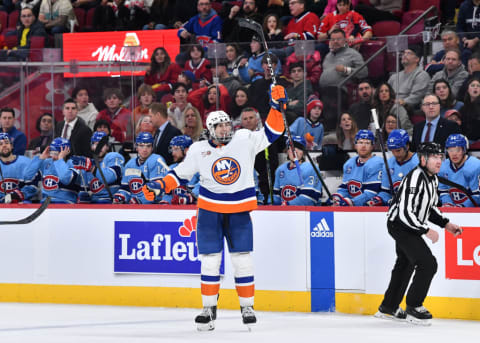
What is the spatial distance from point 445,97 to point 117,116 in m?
2.94

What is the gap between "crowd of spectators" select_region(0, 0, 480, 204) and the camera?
6.91 m

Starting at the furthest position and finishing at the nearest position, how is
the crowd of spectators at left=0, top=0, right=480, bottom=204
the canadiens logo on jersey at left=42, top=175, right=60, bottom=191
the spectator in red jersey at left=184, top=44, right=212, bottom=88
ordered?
the spectator in red jersey at left=184, top=44, right=212, bottom=88 < the canadiens logo on jersey at left=42, top=175, right=60, bottom=191 < the crowd of spectators at left=0, top=0, right=480, bottom=204

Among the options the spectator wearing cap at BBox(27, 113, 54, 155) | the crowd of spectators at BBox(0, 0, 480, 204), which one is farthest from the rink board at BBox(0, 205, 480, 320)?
the spectator wearing cap at BBox(27, 113, 54, 155)

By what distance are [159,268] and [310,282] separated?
1177 millimetres

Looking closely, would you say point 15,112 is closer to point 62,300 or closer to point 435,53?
point 62,300

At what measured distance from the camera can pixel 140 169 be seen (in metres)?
7.28

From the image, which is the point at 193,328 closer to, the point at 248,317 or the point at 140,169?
the point at 248,317

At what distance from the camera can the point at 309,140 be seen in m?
→ 7.27

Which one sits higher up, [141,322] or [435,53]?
[435,53]

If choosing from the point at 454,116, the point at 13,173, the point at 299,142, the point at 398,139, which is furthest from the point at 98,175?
the point at 454,116

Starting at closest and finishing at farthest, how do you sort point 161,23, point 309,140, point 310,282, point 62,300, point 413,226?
1. point 413,226
2. point 310,282
3. point 62,300
4. point 309,140
5. point 161,23

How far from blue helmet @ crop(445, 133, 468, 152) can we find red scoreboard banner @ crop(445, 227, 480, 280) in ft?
2.64

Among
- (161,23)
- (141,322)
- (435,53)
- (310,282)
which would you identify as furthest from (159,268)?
(161,23)

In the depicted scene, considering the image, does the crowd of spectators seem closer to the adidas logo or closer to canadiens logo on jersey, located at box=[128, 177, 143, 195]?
canadiens logo on jersey, located at box=[128, 177, 143, 195]
